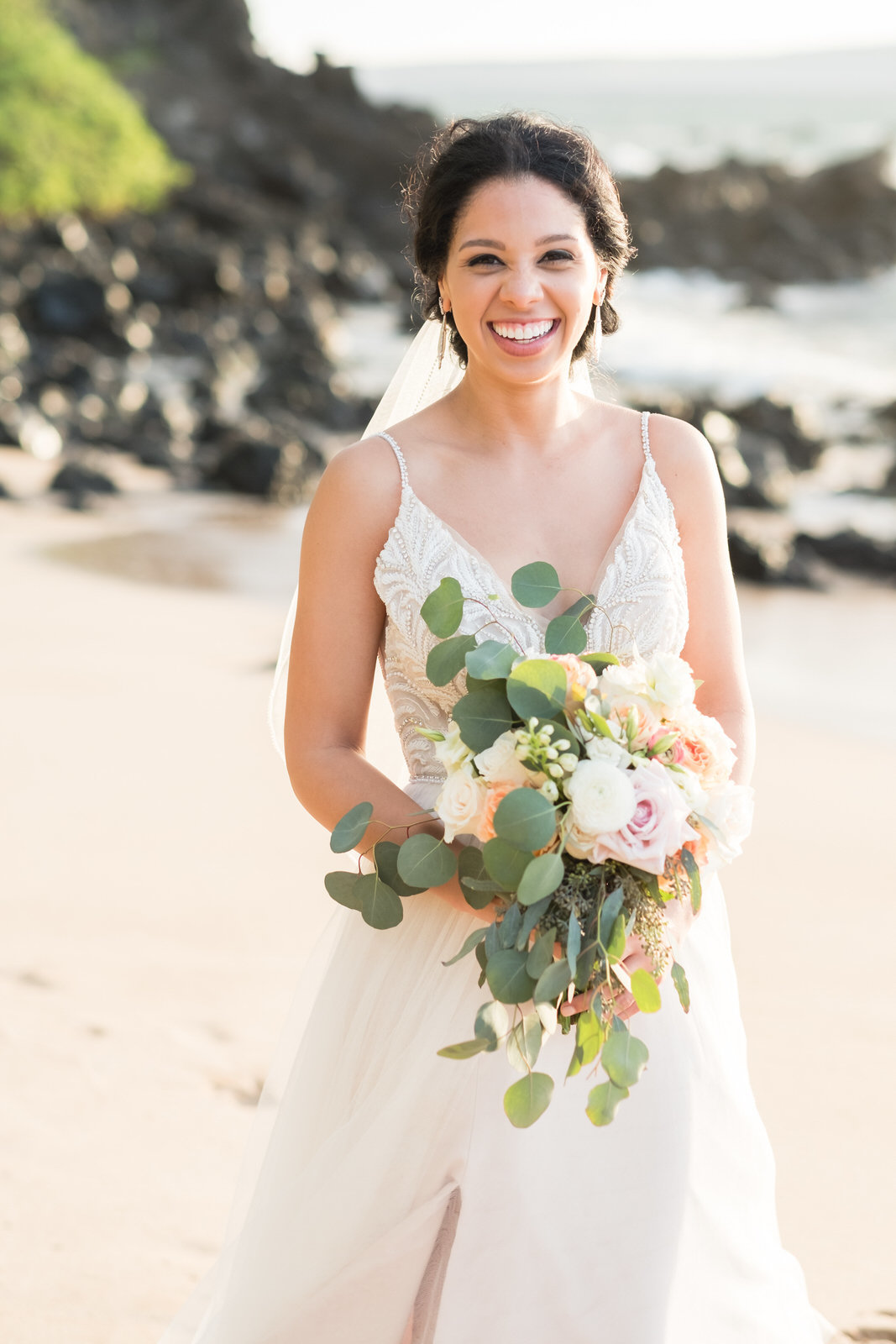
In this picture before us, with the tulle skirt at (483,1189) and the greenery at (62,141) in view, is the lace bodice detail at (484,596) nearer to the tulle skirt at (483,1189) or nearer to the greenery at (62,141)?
the tulle skirt at (483,1189)

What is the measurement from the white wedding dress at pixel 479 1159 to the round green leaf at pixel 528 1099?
338 mm

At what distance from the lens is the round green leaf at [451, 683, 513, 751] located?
2.16 meters

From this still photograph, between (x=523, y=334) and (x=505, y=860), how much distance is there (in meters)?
1.04

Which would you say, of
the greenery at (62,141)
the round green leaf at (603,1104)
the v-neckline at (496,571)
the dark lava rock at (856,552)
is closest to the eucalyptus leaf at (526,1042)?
the round green leaf at (603,1104)

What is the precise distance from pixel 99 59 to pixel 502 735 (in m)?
53.1

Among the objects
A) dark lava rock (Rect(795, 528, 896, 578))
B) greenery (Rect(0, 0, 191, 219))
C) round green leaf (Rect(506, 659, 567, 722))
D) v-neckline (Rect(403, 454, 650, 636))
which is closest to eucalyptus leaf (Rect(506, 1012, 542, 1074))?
round green leaf (Rect(506, 659, 567, 722))

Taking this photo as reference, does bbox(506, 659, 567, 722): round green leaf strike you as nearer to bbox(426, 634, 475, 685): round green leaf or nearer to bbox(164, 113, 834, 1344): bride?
bbox(426, 634, 475, 685): round green leaf

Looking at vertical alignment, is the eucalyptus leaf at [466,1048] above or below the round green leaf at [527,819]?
below

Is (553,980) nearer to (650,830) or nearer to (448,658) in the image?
(650,830)

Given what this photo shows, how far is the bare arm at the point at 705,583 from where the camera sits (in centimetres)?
278

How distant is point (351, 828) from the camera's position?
231 cm

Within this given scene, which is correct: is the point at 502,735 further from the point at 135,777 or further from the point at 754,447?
the point at 754,447

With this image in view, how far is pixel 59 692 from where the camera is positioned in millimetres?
7262

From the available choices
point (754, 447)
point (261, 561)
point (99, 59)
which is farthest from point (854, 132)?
point (261, 561)
